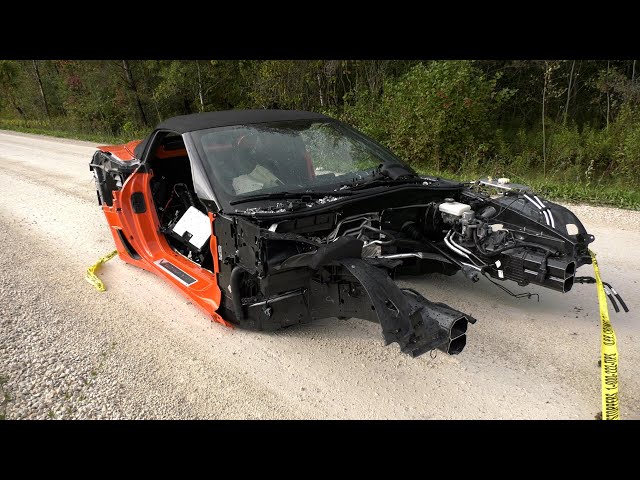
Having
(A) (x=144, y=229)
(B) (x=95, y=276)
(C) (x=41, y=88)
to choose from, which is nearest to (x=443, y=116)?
(A) (x=144, y=229)

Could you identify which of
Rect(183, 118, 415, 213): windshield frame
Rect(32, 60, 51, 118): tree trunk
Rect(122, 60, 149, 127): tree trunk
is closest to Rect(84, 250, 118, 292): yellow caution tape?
Rect(183, 118, 415, 213): windshield frame

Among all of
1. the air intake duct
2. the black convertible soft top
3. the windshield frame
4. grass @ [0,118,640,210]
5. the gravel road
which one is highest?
the black convertible soft top

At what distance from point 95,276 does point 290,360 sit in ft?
8.54

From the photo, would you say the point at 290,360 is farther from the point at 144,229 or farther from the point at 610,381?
the point at 144,229

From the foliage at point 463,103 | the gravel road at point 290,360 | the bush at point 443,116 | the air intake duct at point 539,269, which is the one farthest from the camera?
the bush at point 443,116

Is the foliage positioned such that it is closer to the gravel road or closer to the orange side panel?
the gravel road

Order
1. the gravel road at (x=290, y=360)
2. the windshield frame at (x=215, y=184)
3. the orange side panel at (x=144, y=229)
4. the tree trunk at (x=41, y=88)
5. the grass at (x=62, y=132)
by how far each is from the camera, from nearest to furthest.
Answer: the gravel road at (x=290, y=360)
the windshield frame at (x=215, y=184)
the orange side panel at (x=144, y=229)
the grass at (x=62, y=132)
the tree trunk at (x=41, y=88)

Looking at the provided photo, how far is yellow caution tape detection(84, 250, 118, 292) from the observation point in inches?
174

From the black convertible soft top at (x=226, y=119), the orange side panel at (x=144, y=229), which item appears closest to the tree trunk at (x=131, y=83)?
the orange side panel at (x=144, y=229)

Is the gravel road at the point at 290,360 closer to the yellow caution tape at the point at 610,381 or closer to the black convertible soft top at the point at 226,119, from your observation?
the yellow caution tape at the point at 610,381

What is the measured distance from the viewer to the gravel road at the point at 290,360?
269 cm

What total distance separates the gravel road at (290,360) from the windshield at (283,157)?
113cm

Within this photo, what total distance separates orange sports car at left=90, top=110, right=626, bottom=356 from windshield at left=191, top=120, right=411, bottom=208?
0.01 m

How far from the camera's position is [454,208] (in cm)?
345
